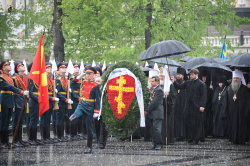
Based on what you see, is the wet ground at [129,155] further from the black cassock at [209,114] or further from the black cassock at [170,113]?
the black cassock at [209,114]

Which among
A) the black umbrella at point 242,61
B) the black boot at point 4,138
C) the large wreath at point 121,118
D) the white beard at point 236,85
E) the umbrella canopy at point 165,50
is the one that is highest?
the umbrella canopy at point 165,50

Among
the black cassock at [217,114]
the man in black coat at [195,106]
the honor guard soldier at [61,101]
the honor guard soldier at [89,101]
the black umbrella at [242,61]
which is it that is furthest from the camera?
the black cassock at [217,114]

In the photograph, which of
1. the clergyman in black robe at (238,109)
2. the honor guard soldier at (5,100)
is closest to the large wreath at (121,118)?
the honor guard soldier at (5,100)

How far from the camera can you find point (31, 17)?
3103cm

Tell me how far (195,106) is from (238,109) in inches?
50.6

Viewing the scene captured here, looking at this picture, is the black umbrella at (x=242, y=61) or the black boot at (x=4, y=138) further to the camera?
the black umbrella at (x=242, y=61)

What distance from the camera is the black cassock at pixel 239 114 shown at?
1266 cm

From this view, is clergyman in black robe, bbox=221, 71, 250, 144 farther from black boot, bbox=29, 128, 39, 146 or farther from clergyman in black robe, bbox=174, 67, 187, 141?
black boot, bbox=29, 128, 39, 146

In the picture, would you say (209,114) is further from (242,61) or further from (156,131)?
(156,131)

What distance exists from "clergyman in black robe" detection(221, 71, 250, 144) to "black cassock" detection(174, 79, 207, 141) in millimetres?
899

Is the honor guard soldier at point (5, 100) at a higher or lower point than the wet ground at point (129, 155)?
higher

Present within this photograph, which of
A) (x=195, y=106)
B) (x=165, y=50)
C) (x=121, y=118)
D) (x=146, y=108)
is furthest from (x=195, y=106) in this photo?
(x=121, y=118)

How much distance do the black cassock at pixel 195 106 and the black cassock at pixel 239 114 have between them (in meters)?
0.90

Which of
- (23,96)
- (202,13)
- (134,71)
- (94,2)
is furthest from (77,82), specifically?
(202,13)
